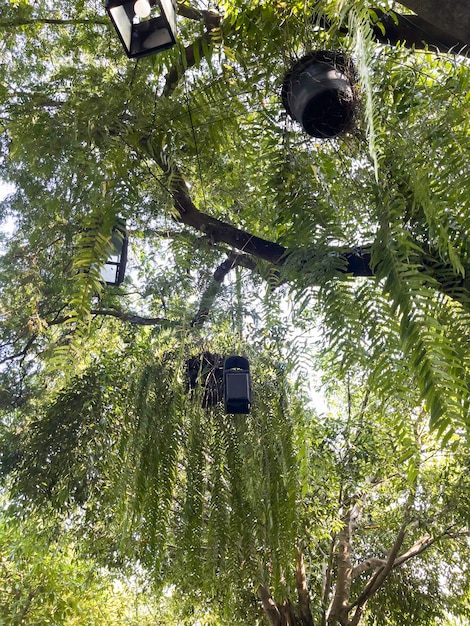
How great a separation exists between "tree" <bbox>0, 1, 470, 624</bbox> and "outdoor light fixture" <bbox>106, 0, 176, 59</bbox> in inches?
1.6

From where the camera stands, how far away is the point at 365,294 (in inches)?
37.9

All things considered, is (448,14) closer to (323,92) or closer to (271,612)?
(323,92)

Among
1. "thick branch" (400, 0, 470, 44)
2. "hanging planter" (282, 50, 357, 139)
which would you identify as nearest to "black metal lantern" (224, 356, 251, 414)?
"hanging planter" (282, 50, 357, 139)

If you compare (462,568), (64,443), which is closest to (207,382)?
(64,443)

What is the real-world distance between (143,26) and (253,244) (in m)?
0.64

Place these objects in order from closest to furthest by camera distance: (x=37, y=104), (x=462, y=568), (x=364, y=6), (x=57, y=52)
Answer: (x=364, y=6)
(x=37, y=104)
(x=57, y=52)
(x=462, y=568)

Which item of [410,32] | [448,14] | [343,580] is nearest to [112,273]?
[410,32]

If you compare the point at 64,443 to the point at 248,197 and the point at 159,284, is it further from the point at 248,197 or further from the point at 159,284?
the point at 248,197

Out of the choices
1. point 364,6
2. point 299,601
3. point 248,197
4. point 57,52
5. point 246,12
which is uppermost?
point 57,52

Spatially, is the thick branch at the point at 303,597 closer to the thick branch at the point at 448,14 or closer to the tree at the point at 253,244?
the tree at the point at 253,244

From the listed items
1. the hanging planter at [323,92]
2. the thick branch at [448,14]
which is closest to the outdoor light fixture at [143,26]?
the hanging planter at [323,92]

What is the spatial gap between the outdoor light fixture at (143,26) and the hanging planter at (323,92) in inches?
13.7

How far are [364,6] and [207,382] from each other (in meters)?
1.29

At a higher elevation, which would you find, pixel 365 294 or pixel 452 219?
pixel 452 219
